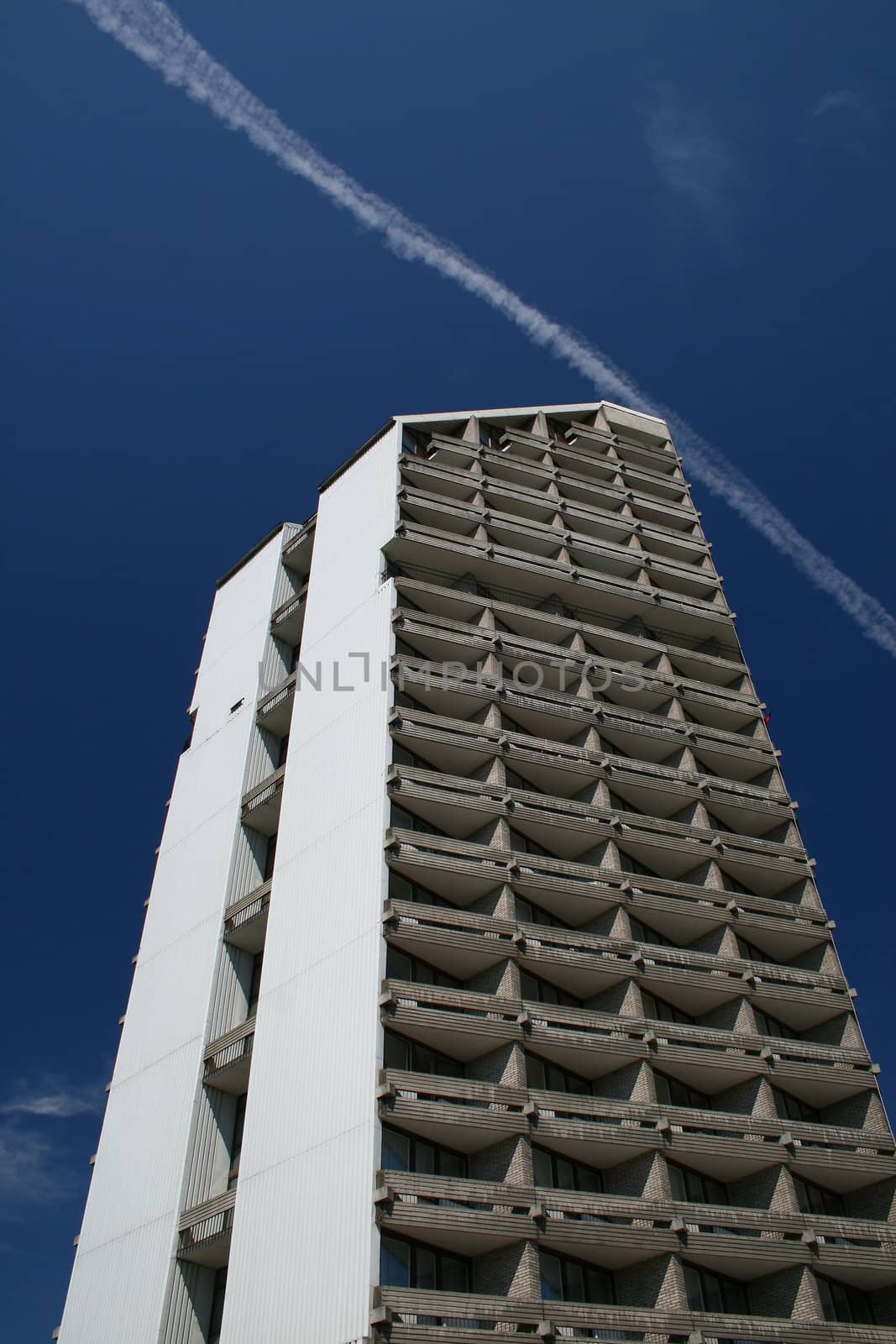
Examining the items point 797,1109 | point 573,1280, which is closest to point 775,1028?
point 797,1109

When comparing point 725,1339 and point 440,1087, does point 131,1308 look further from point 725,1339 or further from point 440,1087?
point 725,1339

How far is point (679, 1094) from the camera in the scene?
1662 inches

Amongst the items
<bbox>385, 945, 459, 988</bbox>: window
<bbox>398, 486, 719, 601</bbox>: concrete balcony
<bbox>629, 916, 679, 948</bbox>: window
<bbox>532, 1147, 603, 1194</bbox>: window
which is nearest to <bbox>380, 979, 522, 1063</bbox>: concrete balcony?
<bbox>385, 945, 459, 988</bbox>: window

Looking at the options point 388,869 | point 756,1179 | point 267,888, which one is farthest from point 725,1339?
point 267,888

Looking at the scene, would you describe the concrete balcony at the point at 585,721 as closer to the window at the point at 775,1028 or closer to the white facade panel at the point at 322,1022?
the white facade panel at the point at 322,1022

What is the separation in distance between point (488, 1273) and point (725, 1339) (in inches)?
291

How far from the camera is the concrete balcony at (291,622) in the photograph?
57188 mm

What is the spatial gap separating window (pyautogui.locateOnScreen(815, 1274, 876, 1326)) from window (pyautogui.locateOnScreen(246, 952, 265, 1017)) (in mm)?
21976

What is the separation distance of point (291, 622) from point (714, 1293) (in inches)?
1362

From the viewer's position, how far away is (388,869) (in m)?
40.3

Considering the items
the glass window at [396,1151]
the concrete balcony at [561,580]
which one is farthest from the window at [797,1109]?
the concrete balcony at [561,580]

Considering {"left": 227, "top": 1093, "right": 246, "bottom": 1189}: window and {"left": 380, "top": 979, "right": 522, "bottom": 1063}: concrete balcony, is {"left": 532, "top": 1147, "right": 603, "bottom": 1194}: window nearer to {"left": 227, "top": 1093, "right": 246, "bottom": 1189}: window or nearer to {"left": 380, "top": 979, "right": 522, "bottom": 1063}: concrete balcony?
{"left": 380, "top": 979, "right": 522, "bottom": 1063}: concrete balcony

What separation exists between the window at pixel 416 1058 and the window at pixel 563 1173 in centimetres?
371

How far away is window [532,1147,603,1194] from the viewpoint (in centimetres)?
3725
